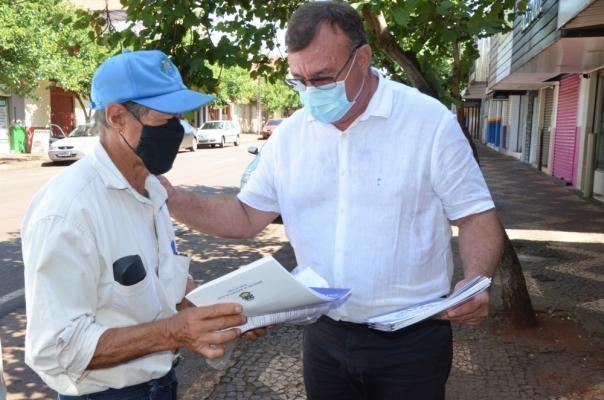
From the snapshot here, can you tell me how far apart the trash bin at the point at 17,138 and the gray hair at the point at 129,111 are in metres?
25.6

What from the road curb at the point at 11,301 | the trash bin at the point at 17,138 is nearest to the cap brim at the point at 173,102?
the road curb at the point at 11,301

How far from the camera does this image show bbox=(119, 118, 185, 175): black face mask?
194 cm

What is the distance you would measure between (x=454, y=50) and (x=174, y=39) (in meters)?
4.39

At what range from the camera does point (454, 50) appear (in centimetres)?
779

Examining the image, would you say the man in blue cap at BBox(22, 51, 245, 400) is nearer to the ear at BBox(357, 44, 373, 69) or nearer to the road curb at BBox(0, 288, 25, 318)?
the ear at BBox(357, 44, 373, 69)

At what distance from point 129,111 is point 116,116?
44mm

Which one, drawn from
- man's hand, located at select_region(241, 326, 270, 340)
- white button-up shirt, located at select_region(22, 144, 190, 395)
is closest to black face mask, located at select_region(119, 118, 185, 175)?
white button-up shirt, located at select_region(22, 144, 190, 395)

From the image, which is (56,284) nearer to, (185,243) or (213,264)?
(213,264)

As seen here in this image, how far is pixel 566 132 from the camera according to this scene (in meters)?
16.8

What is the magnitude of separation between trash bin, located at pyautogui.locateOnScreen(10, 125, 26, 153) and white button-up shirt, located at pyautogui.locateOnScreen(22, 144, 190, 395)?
84.0ft

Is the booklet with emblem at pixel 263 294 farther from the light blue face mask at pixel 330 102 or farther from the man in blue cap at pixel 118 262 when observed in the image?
the light blue face mask at pixel 330 102

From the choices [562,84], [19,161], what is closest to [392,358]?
[562,84]

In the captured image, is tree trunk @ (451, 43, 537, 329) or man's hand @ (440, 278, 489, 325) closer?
man's hand @ (440, 278, 489, 325)

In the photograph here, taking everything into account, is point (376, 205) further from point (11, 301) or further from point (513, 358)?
point (11, 301)
